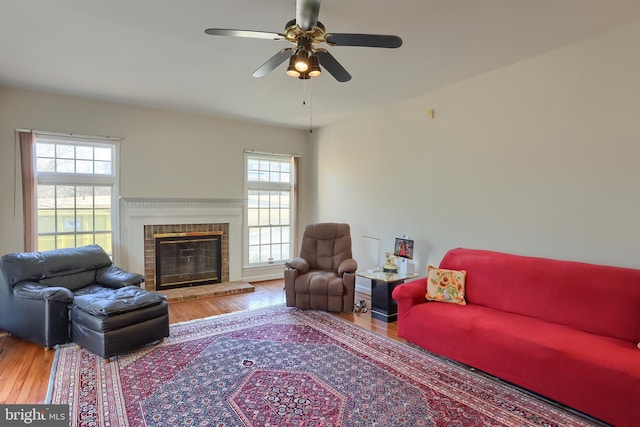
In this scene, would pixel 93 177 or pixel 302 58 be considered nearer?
pixel 302 58

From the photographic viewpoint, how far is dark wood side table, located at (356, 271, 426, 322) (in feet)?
13.3

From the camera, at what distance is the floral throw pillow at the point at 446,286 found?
3365 mm

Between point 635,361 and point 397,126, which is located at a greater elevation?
point 397,126

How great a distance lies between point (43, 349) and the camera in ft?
10.7

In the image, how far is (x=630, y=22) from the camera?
8.93 ft

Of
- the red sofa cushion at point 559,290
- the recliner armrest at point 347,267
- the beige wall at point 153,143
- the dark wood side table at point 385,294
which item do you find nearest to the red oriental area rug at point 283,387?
the dark wood side table at point 385,294

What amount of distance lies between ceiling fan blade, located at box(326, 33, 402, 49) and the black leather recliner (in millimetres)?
2783

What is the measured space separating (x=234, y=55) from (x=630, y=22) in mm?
3265

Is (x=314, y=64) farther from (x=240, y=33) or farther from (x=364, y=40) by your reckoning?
(x=240, y=33)

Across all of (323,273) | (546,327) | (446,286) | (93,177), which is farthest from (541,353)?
(93,177)

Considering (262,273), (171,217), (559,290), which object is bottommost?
(262,273)

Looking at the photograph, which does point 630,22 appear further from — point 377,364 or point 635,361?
point 377,364

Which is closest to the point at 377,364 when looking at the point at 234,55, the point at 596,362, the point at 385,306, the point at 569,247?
the point at 385,306

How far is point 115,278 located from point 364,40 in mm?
3517
